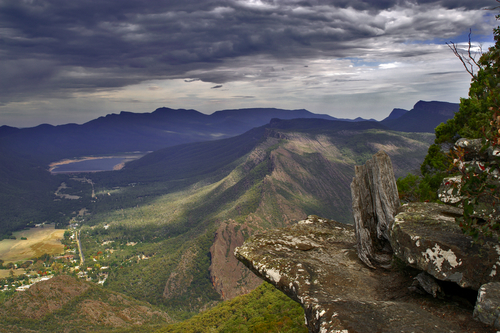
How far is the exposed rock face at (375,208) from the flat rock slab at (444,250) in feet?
7.65

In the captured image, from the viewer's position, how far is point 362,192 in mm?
14930

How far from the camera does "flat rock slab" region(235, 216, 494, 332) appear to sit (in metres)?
8.63

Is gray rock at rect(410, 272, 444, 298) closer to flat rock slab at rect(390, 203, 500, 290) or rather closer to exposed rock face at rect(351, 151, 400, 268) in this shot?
flat rock slab at rect(390, 203, 500, 290)

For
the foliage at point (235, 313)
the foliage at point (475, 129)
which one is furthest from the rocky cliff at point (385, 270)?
the foliage at point (235, 313)

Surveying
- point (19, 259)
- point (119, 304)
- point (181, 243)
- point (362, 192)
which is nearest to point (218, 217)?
point (181, 243)

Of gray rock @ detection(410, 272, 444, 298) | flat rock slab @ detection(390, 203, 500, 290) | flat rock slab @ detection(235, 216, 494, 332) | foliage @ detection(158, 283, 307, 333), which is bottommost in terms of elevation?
foliage @ detection(158, 283, 307, 333)

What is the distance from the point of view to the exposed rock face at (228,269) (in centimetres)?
12675

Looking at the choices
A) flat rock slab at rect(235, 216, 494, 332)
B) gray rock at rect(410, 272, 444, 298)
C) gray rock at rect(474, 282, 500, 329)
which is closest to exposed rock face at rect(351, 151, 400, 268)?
flat rock slab at rect(235, 216, 494, 332)

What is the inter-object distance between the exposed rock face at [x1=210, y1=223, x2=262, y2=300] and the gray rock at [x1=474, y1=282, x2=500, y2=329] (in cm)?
12592

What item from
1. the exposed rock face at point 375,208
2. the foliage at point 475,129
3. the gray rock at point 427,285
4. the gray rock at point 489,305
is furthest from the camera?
the exposed rock face at point 375,208

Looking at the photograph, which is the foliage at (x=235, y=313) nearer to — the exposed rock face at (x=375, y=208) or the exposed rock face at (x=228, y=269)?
the exposed rock face at (x=228, y=269)

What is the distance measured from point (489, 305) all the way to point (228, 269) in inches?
5400

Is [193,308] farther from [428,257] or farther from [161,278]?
[428,257]

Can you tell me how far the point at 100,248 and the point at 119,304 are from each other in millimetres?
98409
